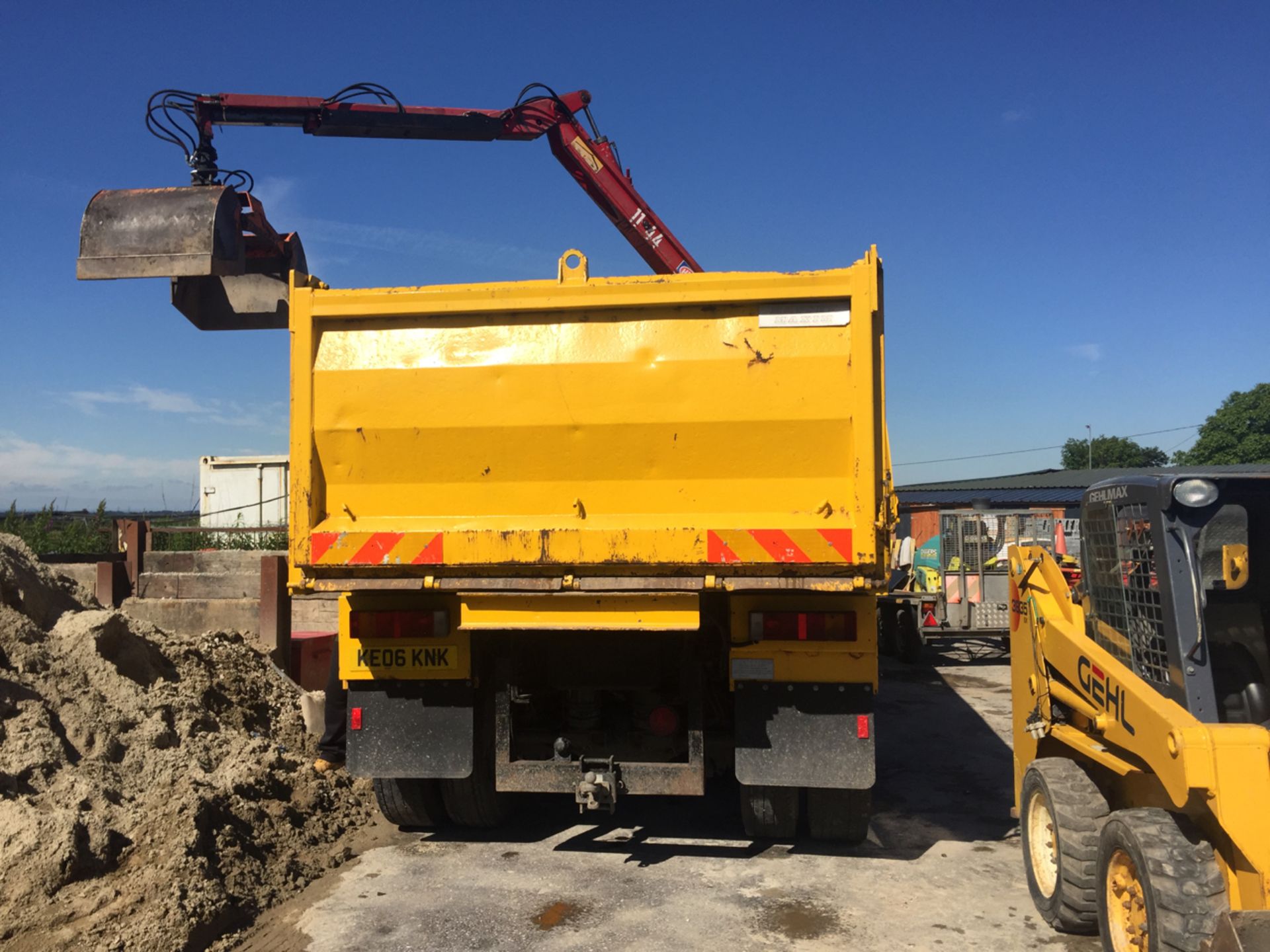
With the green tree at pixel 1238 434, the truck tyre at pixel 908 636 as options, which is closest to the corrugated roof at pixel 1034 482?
the green tree at pixel 1238 434

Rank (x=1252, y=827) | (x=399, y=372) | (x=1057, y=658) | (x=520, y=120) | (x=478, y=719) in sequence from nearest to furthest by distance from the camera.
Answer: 1. (x=1252, y=827)
2. (x=1057, y=658)
3. (x=399, y=372)
4. (x=478, y=719)
5. (x=520, y=120)

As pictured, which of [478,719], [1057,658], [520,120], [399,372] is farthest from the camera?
[520,120]

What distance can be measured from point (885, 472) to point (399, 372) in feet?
7.95

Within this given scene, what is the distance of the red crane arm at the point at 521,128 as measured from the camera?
7.80 meters

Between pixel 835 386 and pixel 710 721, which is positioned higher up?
pixel 835 386

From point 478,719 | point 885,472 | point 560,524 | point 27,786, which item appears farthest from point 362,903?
point 885,472

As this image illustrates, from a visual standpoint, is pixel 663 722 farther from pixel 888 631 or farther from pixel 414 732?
pixel 888 631

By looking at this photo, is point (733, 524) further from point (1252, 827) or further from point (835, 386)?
point (1252, 827)

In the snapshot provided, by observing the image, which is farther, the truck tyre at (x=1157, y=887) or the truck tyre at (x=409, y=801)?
the truck tyre at (x=409, y=801)

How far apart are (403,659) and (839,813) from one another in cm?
245

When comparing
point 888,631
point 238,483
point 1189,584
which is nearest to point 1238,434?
point 888,631

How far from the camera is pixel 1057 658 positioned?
14.0 feet

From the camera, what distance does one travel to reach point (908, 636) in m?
13.1

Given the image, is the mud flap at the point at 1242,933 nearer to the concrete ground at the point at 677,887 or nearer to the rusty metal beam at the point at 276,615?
the concrete ground at the point at 677,887
